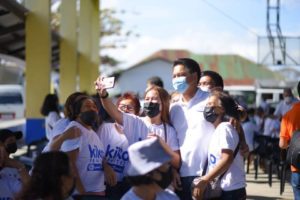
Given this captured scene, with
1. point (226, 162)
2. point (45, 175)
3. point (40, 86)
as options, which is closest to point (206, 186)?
point (226, 162)

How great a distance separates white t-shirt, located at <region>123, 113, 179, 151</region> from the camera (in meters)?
5.05

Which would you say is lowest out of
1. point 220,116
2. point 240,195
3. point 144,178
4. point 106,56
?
point 240,195

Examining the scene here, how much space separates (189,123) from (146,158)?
1.71 metres

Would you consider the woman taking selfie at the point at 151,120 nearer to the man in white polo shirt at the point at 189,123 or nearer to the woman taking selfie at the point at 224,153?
the man in white polo shirt at the point at 189,123

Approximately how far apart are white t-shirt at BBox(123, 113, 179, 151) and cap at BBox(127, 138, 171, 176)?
1567mm

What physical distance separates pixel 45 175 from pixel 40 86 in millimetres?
11022

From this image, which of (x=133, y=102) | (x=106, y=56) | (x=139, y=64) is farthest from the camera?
(x=139, y=64)

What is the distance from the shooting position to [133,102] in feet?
18.8

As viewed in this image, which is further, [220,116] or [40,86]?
[40,86]

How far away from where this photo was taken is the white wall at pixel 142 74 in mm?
64750

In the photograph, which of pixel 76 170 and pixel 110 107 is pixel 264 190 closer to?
pixel 110 107

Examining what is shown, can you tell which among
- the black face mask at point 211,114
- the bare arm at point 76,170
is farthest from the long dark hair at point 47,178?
the black face mask at point 211,114

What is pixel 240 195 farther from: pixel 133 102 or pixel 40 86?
pixel 40 86

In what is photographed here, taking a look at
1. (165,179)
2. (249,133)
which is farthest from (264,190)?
(165,179)
